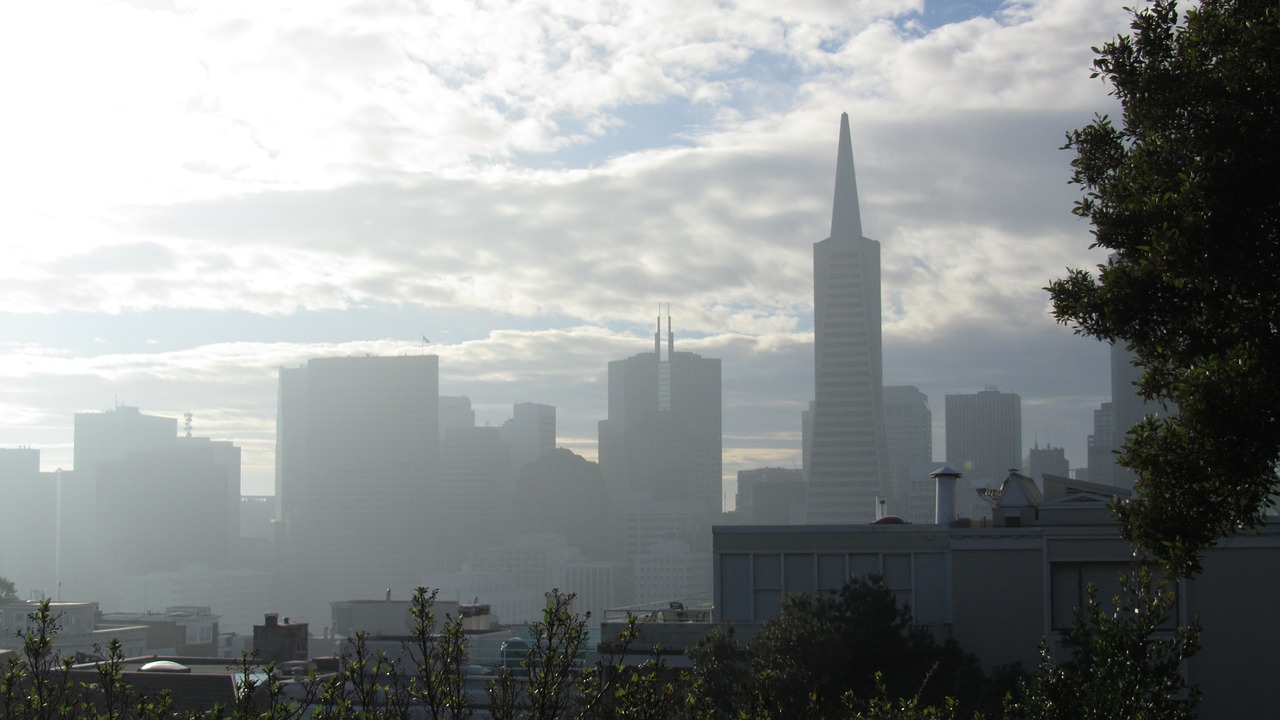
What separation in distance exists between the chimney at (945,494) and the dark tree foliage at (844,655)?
9404mm

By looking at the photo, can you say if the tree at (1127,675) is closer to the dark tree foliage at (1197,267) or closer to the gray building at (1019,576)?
the dark tree foliage at (1197,267)

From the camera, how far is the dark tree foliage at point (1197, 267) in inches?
393

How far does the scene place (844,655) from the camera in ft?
91.8

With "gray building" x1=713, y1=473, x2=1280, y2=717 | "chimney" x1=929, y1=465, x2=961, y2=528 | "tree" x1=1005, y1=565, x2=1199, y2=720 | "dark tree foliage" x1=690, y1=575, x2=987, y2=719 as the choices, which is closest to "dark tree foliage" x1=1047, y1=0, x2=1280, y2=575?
"tree" x1=1005, y1=565, x2=1199, y2=720

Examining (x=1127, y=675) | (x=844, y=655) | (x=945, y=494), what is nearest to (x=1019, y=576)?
(x=844, y=655)

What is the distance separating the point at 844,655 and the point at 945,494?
13271 mm

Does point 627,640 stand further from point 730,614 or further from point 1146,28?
point 730,614

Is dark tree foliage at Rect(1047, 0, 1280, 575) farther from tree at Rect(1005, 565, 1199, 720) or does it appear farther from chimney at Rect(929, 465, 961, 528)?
chimney at Rect(929, 465, 961, 528)

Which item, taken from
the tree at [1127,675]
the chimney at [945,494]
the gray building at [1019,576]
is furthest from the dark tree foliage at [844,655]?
the tree at [1127,675]

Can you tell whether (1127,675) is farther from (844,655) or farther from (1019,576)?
(1019,576)

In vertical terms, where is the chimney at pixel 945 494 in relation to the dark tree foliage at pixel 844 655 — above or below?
above

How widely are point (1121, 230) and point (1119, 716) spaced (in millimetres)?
4065

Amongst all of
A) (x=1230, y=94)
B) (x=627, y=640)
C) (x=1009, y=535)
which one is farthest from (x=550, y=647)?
(x=1009, y=535)

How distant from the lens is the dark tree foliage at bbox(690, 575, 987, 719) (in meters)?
27.0
